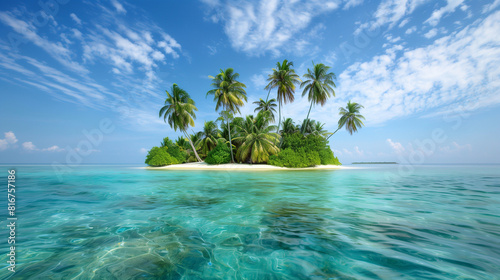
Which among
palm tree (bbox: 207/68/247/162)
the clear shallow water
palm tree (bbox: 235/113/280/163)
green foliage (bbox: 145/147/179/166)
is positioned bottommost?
the clear shallow water

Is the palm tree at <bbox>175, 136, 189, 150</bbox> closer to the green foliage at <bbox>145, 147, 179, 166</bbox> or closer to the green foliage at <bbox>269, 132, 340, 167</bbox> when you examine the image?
the green foliage at <bbox>145, 147, 179, 166</bbox>

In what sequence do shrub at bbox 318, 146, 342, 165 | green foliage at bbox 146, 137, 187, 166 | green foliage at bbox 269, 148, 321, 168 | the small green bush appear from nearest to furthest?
green foliage at bbox 269, 148, 321, 168 → the small green bush → shrub at bbox 318, 146, 342, 165 → green foliage at bbox 146, 137, 187, 166

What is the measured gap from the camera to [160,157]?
35281mm

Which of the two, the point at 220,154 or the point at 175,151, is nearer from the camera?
the point at 220,154

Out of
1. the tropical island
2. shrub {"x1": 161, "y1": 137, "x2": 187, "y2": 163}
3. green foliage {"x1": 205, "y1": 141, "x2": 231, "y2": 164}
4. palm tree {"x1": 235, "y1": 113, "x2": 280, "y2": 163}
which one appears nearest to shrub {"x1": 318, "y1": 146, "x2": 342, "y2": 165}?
the tropical island

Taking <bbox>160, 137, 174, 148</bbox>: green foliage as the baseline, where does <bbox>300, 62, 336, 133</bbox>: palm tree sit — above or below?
above

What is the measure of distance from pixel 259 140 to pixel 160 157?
18.6 metres

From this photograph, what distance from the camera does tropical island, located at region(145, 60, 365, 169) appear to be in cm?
2939

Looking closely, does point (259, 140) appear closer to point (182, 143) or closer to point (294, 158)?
point (294, 158)

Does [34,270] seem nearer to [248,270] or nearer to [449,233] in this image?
Result: [248,270]

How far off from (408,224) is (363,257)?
7.40 feet

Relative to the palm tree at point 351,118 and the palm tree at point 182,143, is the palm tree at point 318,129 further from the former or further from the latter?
the palm tree at point 182,143

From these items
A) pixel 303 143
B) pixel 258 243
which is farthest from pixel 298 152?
pixel 258 243

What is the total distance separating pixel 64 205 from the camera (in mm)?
6129
